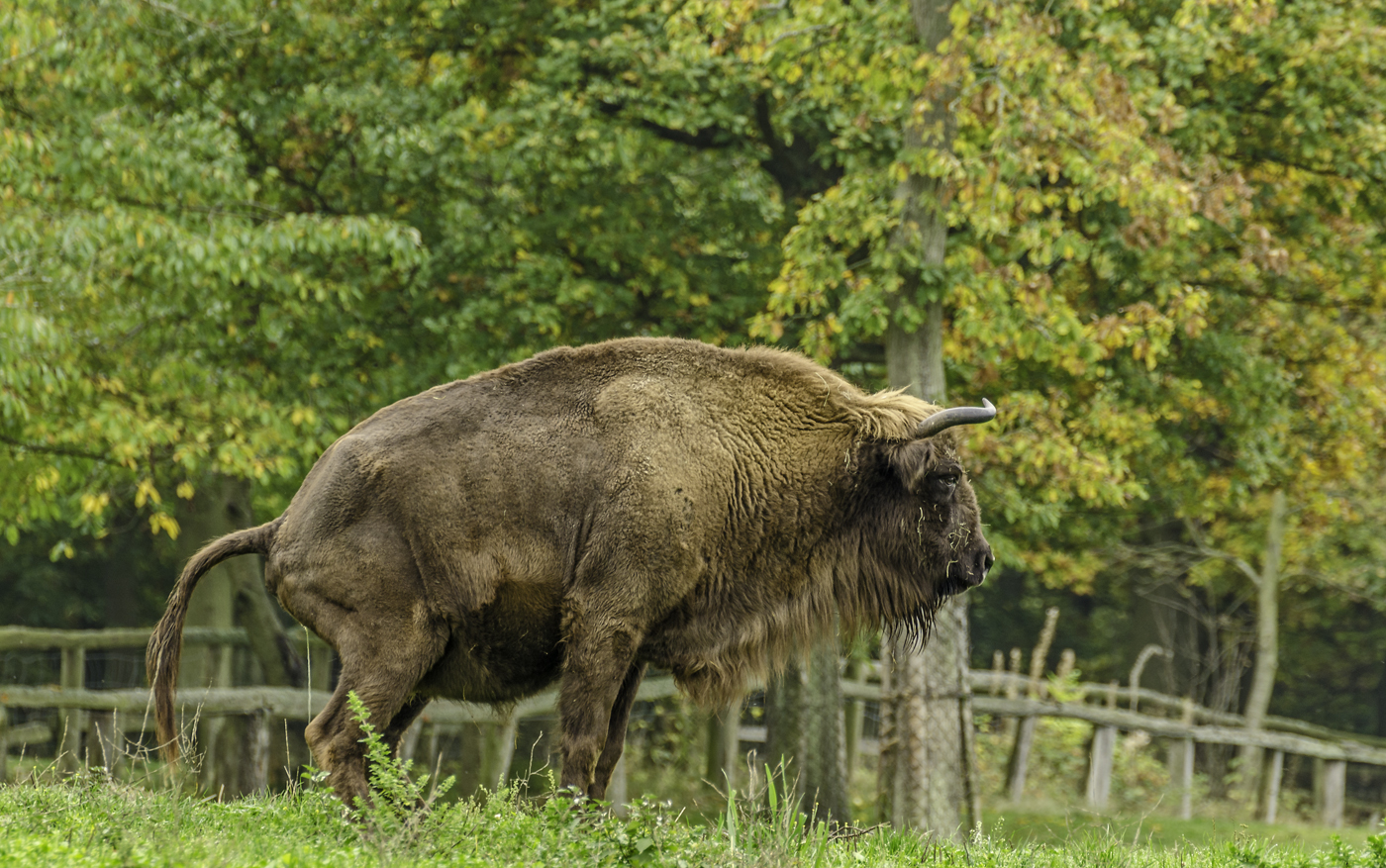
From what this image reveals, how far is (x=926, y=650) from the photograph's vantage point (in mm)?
9773

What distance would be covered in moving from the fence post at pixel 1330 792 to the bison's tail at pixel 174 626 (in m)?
14.5

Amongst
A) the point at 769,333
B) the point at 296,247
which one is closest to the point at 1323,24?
the point at 769,333

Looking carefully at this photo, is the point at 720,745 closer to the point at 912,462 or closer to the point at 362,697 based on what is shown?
the point at 912,462

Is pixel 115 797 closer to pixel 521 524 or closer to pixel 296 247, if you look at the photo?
pixel 521 524

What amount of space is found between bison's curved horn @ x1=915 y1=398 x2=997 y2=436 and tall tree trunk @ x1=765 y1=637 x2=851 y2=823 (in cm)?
531

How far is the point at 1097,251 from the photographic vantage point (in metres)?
11.1

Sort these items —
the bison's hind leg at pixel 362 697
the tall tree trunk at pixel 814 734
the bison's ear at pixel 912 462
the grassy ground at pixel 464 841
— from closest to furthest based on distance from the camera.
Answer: the grassy ground at pixel 464 841, the bison's hind leg at pixel 362 697, the bison's ear at pixel 912 462, the tall tree trunk at pixel 814 734

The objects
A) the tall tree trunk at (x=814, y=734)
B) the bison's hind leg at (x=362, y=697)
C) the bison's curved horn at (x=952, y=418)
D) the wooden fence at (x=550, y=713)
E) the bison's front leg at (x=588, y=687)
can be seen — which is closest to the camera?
the bison's hind leg at (x=362, y=697)

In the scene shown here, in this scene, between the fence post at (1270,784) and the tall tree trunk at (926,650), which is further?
the fence post at (1270,784)

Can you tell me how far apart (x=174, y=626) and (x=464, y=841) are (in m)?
1.77

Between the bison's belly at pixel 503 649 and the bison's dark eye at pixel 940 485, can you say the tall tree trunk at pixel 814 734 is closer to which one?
the bison's dark eye at pixel 940 485

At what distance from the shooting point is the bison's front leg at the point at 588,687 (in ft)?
16.8

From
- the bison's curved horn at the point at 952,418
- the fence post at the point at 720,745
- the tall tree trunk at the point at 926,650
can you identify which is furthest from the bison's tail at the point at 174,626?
the fence post at the point at 720,745

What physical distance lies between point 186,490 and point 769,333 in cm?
519
